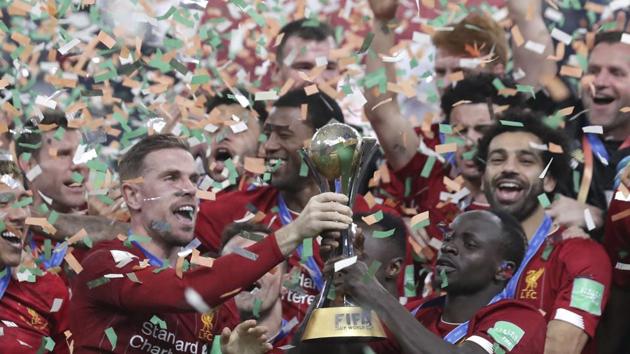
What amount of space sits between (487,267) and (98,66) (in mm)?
2413

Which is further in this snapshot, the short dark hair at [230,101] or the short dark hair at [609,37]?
the short dark hair at [230,101]

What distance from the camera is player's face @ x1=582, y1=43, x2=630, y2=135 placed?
20.2ft

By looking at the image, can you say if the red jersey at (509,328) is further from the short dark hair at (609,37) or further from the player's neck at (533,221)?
the short dark hair at (609,37)

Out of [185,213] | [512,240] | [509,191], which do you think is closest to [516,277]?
[512,240]

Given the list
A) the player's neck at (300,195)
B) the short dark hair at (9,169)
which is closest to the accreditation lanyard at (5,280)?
the short dark hair at (9,169)

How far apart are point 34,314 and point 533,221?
2123 mm

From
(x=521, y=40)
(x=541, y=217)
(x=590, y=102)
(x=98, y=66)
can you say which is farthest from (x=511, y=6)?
(x=98, y=66)

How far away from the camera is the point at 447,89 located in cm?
670

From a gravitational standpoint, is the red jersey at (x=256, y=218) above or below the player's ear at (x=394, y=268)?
below

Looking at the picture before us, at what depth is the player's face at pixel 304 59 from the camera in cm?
676

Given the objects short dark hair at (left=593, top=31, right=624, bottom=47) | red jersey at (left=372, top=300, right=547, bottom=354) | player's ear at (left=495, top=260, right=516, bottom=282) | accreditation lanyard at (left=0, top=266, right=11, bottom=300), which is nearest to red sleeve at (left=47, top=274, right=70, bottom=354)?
accreditation lanyard at (left=0, top=266, right=11, bottom=300)

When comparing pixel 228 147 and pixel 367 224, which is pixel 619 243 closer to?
pixel 367 224

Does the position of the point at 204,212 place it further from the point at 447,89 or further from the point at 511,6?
the point at 511,6

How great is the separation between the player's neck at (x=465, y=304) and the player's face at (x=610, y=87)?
1156 mm
